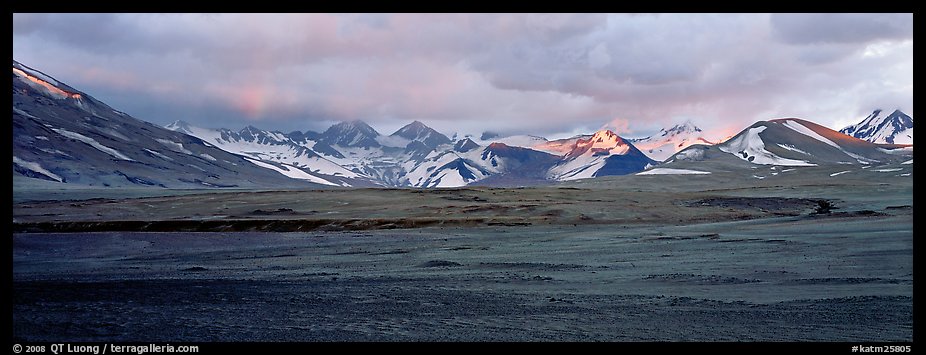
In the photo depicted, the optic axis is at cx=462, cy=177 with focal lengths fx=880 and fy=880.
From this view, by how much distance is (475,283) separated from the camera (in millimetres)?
33969

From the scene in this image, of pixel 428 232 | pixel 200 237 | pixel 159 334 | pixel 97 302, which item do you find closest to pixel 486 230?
pixel 428 232

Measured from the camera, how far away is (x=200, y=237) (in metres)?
66.6

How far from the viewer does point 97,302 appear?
2952 cm

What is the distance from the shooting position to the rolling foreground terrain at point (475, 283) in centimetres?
2348

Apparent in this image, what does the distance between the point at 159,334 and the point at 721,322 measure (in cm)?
1501

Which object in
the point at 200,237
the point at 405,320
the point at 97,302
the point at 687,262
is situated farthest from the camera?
the point at 200,237

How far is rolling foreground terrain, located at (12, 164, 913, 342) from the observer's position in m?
23.5

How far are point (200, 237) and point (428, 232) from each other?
679 inches
